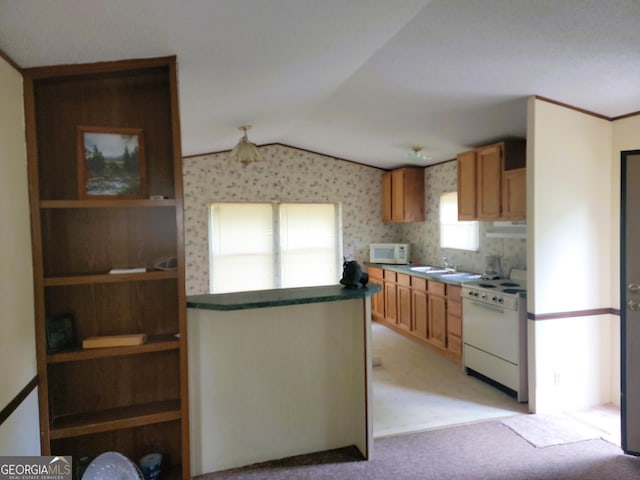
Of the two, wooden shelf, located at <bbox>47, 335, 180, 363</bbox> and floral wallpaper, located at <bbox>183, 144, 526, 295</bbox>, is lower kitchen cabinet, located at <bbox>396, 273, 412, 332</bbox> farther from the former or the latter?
wooden shelf, located at <bbox>47, 335, 180, 363</bbox>

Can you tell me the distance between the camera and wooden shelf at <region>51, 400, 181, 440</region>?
195 cm

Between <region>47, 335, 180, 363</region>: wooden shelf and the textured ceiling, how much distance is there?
1.36 m

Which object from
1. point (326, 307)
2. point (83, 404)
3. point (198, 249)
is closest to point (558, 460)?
point (326, 307)

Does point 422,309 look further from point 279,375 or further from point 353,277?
point 279,375

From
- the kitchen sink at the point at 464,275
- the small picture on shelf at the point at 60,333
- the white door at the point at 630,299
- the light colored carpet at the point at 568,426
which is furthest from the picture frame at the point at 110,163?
the kitchen sink at the point at 464,275

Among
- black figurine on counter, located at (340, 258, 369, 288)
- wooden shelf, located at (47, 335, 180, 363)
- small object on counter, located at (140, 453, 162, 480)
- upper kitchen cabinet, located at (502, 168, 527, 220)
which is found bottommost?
small object on counter, located at (140, 453, 162, 480)

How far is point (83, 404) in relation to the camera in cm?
211

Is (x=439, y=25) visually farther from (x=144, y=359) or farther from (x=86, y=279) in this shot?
(x=144, y=359)

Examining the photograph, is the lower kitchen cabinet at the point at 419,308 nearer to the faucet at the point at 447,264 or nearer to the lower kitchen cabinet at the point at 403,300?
the lower kitchen cabinet at the point at 403,300

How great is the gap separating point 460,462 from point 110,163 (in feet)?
8.82

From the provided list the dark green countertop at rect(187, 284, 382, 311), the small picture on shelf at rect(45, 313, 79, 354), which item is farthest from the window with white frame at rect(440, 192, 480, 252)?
the small picture on shelf at rect(45, 313, 79, 354)

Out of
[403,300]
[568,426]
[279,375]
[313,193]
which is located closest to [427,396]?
[568,426]

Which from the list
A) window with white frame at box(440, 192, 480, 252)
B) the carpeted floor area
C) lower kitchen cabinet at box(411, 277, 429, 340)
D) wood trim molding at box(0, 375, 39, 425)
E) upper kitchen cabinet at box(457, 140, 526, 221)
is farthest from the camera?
window with white frame at box(440, 192, 480, 252)

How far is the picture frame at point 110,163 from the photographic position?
1987 mm
